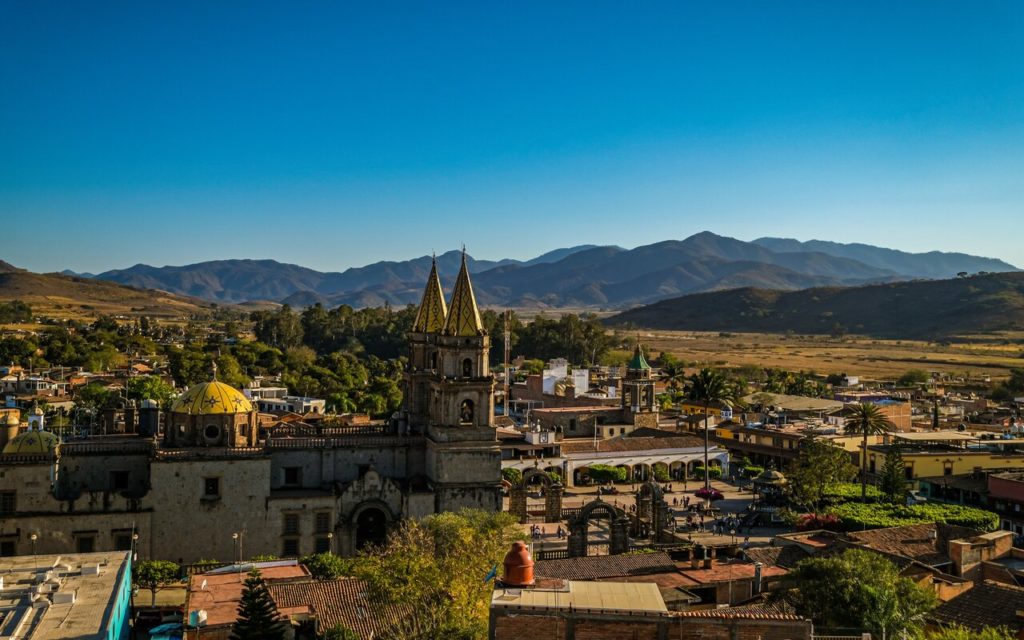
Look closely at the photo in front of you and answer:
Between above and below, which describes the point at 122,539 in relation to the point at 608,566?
below

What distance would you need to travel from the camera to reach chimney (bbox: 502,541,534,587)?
17234mm

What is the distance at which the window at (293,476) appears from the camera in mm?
40312

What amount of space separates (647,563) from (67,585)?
16759 millimetres

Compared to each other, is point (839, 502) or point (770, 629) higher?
point (770, 629)

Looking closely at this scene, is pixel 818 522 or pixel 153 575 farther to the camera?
pixel 818 522

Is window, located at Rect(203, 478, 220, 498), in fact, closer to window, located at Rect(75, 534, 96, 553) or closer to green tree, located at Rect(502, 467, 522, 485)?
window, located at Rect(75, 534, 96, 553)

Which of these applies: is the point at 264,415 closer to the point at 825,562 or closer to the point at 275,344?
the point at 825,562

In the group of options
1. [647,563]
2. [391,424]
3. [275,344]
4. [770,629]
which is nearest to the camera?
[770,629]

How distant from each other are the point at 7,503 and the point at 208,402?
25.4 ft

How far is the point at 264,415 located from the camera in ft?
221

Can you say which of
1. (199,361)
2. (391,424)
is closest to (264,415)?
(199,361)

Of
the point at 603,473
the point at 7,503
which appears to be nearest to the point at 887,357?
the point at 603,473

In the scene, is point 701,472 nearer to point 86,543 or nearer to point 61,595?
point 86,543

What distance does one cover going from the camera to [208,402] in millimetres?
38875
